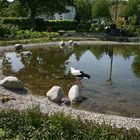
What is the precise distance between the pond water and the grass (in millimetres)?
4339

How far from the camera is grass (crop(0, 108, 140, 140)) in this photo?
10969 mm

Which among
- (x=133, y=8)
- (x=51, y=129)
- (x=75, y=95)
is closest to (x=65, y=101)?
(x=75, y=95)

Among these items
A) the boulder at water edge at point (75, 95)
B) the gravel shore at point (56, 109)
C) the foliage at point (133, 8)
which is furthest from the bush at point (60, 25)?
the gravel shore at point (56, 109)

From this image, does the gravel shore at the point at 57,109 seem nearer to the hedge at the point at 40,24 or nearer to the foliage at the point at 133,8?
the hedge at the point at 40,24

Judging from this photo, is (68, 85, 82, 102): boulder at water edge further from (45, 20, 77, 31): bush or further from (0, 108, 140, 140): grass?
(45, 20, 77, 31): bush

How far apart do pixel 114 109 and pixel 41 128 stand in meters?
5.56

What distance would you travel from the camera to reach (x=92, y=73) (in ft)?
83.6

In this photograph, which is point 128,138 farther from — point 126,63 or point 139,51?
point 139,51

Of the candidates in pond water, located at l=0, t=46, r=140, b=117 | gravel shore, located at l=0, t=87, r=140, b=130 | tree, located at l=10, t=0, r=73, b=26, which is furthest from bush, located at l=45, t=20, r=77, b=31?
gravel shore, located at l=0, t=87, r=140, b=130

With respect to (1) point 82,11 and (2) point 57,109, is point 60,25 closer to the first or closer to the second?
(1) point 82,11

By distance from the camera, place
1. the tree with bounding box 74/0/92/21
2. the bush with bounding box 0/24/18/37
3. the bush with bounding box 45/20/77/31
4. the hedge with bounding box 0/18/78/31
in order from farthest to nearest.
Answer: the tree with bounding box 74/0/92/21
the bush with bounding box 45/20/77/31
the hedge with bounding box 0/18/78/31
the bush with bounding box 0/24/18/37

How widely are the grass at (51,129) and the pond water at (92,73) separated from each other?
4.34 meters

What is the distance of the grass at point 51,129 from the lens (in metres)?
11.0

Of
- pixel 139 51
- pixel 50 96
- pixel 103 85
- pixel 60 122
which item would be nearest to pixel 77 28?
pixel 139 51
